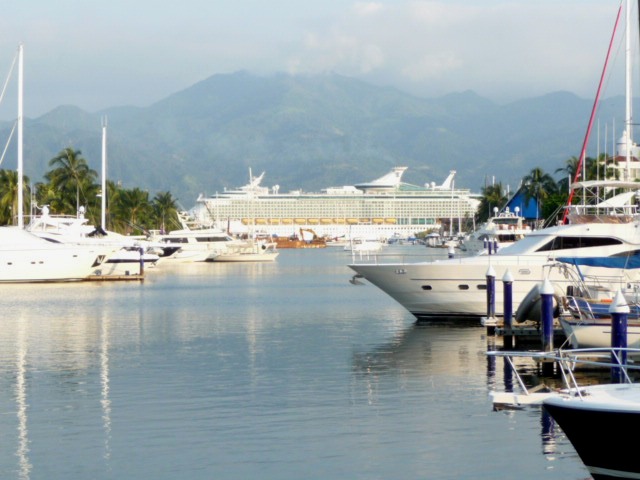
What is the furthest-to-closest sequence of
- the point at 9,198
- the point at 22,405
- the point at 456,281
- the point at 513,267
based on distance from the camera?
the point at 9,198, the point at 456,281, the point at 513,267, the point at 22,405

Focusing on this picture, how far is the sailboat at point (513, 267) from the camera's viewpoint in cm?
3294

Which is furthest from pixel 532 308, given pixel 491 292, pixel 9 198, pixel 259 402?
pixel 9 198

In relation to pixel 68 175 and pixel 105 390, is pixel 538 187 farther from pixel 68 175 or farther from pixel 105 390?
pixel 105 390

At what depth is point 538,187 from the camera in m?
118

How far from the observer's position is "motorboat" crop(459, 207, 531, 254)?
6612 centimetres

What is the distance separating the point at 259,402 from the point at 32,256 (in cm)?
3967

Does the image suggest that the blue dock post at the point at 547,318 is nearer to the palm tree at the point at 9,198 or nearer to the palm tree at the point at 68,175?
the palm tree at the point at 9,198

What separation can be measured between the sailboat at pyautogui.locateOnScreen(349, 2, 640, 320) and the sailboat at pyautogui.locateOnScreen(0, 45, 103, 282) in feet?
91.0

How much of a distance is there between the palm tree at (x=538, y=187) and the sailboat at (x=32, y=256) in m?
63.9

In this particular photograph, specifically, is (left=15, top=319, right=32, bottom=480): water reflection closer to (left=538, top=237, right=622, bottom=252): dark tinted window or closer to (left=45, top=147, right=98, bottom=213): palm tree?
(left=538, top=237, right=622, bottom=252): dark tinted window

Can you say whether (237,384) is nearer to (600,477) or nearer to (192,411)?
(192,411)

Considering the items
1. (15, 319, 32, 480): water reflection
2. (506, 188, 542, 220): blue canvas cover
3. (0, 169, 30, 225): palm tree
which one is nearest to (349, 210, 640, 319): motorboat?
(15, 319, 32, 480): water reflection

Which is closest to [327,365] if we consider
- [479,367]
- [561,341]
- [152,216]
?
[479,367]

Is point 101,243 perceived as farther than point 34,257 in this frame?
Yes
